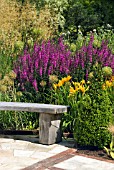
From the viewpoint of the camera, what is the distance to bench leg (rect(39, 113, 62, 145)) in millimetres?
6059

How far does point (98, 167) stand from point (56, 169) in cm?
50

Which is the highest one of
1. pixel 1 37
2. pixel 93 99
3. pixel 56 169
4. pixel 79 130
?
pixel 1 37

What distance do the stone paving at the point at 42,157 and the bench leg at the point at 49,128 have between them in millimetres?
88

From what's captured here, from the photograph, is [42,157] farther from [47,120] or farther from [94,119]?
[94,119]

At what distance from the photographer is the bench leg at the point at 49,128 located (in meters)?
6.06

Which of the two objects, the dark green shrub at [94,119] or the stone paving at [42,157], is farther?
the dark green shrub at [94,119]

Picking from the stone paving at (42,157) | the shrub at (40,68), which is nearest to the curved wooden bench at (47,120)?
the stone paving at (42,157)

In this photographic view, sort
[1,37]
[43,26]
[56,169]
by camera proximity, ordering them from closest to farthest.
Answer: [56,169]
[1,37]
[43,26]

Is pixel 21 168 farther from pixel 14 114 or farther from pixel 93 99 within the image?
pixel 14 114

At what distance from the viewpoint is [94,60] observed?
6879 millimetres

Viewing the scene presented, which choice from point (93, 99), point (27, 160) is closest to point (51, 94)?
point (93, 99)

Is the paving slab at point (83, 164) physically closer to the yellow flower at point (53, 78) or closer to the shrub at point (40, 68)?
the yellow flower at point (53, 78)

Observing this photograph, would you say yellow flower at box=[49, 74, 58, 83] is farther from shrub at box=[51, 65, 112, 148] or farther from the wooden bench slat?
the wooden bench slat

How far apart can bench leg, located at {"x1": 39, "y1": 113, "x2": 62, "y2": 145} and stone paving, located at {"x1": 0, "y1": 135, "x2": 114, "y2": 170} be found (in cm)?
9
